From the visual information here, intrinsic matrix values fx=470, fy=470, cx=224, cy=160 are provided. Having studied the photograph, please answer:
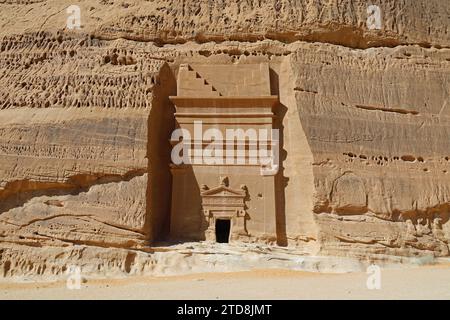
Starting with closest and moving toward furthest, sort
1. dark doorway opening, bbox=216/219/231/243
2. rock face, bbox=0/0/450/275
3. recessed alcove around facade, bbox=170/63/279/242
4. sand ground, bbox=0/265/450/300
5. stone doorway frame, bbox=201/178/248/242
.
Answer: sand ground, bbox=0/265/450/300 < rock face, bbox=0/0/450/275 < stone doorway frame, bbox=201/178/248/242 < recessed alcove around facade, bbox=170/63/279/242 < dark doorway opening, bbox=216/219/231/243

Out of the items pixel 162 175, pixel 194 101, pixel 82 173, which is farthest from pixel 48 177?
pixel 194 101

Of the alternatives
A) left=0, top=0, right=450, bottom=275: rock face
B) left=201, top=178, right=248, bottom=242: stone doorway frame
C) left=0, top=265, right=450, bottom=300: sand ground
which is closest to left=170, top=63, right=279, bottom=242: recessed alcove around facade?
left=201, top=178, right=248, bottom=242: stone doorway frame

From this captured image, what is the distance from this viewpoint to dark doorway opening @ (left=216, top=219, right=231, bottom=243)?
561 inches

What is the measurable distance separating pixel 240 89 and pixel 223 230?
14.5 ft

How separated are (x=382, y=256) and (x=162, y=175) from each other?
6.72 m

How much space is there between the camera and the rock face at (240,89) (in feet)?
41.8

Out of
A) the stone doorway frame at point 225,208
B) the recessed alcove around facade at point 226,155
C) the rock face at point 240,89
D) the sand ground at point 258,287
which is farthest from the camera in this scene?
the recessed alcove around facade at point 226,155

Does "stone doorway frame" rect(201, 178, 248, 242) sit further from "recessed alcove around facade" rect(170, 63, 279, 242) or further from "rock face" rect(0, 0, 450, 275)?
"rock face" rect(0, 0, 450, 275)

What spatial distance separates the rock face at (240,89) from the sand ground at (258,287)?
4.34ft

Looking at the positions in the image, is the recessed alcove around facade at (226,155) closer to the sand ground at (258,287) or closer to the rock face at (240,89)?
the rock face at (240,89)

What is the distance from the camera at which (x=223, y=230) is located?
14500mm

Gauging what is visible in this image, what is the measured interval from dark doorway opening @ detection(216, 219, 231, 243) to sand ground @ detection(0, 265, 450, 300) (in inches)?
102

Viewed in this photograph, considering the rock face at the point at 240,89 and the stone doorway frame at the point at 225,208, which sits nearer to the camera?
the rock face at the point at 240,89

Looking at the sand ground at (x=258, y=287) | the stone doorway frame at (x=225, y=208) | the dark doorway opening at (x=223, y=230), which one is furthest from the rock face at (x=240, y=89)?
the dark doorway opening at (x=223, y=230)
